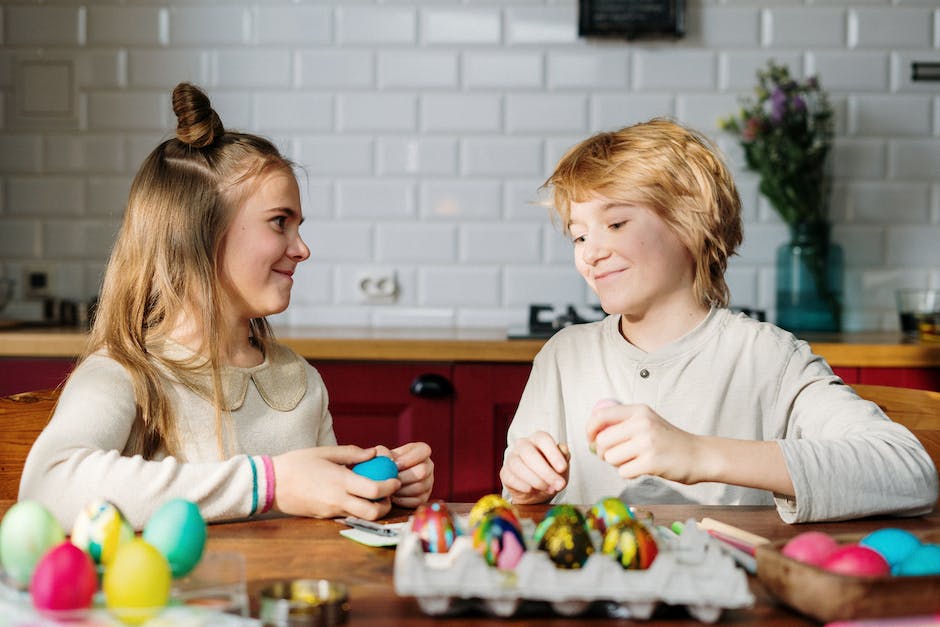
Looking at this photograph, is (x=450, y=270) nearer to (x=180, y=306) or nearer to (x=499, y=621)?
(x=180, y=306)

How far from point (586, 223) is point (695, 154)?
0.69 ft

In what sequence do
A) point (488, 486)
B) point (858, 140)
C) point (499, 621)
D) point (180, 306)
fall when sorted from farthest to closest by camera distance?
point (858, 140), point (488, 486), point (180, 306), point (499, 621)

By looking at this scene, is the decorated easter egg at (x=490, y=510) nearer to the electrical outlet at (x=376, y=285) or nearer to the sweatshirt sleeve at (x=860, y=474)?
the sweatshirt sleeve at (x=860, y=474)

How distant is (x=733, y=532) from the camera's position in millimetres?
1077

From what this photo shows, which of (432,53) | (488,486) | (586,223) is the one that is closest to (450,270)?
(432,53)

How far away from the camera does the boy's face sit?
1.63 m

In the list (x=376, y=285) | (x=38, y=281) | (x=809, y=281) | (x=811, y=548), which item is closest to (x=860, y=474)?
(x=811, y=548)

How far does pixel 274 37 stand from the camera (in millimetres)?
2977

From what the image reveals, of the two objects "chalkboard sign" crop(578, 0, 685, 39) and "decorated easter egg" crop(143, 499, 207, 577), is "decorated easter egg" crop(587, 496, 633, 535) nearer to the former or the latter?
"decorated easter egg" crop(143, 499, 207, 577)

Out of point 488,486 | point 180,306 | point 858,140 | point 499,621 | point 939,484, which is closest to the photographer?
point 499,621

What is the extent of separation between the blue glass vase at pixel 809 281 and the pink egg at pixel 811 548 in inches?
77.9

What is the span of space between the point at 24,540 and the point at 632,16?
2.41 metres

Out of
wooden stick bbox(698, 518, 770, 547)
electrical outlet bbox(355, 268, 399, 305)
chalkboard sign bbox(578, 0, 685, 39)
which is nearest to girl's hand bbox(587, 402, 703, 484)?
wooden stick bbox(698, 518, 770, 547)

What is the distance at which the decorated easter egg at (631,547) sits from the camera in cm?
86
